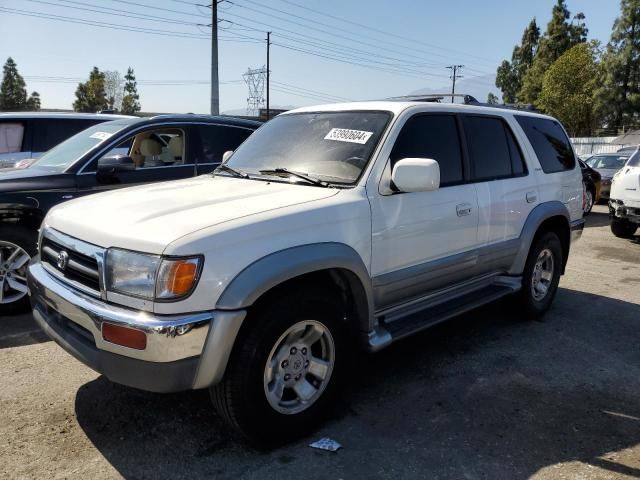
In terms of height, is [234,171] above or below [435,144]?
below

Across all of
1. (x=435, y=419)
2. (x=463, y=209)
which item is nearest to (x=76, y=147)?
(x=463, y=209)

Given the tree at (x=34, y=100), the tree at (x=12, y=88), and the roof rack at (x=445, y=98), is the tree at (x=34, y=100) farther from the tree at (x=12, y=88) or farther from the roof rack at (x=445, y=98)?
the roof rack at (x=445, y=98)

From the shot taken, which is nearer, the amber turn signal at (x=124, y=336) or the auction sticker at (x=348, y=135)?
the amber turn signal at (x=124, y=336)

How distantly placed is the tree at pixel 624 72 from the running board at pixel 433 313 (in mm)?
54196

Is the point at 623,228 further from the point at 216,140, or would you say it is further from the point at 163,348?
the point at 163,348

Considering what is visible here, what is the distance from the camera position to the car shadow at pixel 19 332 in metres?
4.29

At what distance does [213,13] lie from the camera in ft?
78.5

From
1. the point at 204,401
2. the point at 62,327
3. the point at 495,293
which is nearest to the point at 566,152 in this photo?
the point at 495,293

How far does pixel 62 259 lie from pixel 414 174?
207cm

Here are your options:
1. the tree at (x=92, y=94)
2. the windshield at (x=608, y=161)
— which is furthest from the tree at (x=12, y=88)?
the windshield at (x=608, y=161)

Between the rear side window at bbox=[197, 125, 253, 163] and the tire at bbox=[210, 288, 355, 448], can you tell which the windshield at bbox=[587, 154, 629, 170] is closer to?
the rear side window at bbox=[197, 125, 253, 163]

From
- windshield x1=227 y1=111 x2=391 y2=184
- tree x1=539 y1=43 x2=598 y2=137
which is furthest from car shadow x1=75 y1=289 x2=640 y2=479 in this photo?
tree x1=539 y1=43 x2=598 y2=137

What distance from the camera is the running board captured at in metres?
3.31

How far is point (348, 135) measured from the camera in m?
3.58
